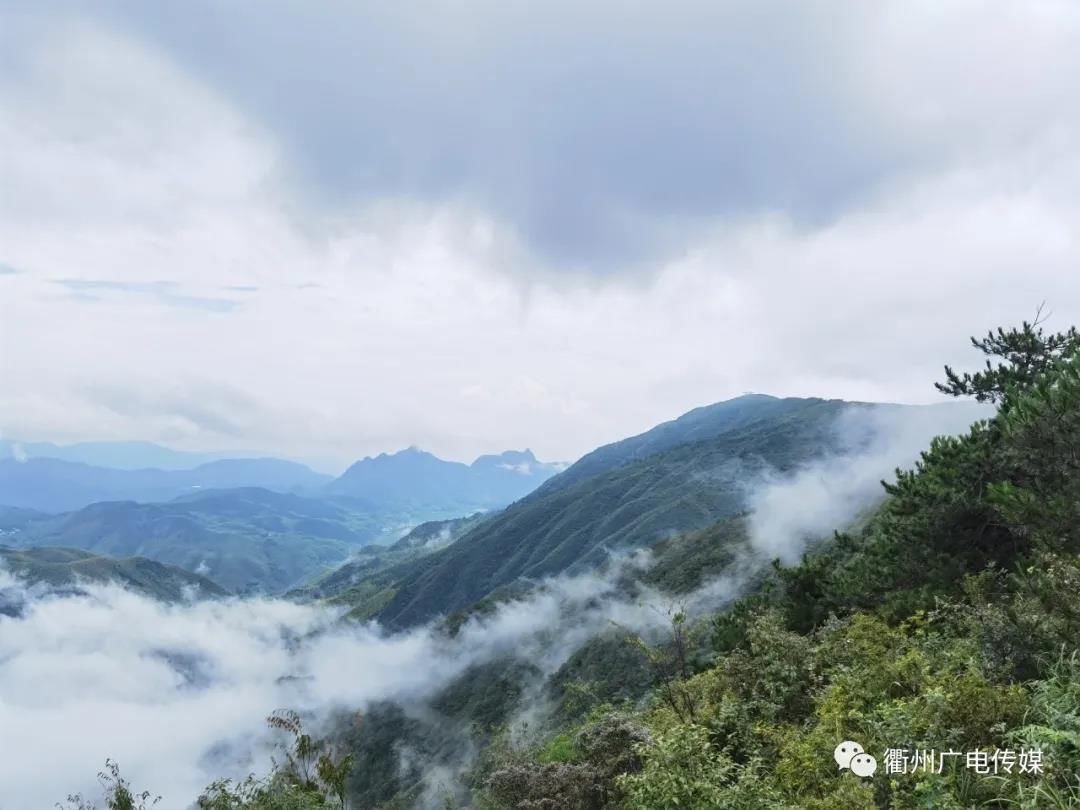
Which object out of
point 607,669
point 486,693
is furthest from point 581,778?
point 486,693

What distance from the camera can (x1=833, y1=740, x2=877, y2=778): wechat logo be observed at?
34.0ft

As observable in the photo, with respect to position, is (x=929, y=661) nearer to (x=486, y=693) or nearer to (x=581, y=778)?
(x=581, y=778)

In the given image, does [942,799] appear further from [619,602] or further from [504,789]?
[619,602]

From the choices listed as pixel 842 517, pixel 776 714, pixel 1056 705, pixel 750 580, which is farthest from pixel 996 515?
pixel 842 517

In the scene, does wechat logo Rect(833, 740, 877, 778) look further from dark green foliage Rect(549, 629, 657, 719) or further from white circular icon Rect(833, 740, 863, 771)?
dark green foliage Rect(549, 629, 657, 719)

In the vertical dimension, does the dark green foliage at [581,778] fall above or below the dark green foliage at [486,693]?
above

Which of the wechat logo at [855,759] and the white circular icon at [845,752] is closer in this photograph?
the wechat logo at [855,759]

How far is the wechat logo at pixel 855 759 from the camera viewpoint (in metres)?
10.4

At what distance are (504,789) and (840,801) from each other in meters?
7.31

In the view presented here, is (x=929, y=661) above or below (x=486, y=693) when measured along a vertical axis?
above

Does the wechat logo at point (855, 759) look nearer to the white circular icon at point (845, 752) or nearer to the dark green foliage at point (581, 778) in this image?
the white circular icon at point (845, 752)

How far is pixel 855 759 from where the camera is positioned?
10695 millimetres

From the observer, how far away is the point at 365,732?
503ft

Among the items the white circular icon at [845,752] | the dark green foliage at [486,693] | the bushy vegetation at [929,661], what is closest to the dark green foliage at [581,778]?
the bushy vegetation at [929,661]
